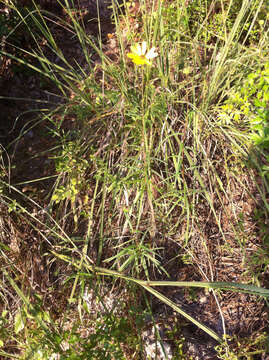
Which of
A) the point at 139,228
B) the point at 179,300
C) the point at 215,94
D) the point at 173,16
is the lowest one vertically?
the point at 179,300

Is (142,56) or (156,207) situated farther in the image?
(156,207)

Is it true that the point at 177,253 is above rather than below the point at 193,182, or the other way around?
below

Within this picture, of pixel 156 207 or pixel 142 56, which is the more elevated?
pixel 142 56

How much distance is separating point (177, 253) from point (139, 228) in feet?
0.83

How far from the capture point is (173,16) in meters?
1.87

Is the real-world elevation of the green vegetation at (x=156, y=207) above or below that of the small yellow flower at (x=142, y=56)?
below

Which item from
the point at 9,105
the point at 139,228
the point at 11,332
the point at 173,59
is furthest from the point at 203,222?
the point at 9,105

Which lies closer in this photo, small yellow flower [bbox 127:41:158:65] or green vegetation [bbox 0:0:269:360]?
small yellow flower [bbox 127:41:158:65]

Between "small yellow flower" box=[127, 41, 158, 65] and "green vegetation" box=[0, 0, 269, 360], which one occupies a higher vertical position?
"small yellow flower" box=[127, 41, 158, 65]

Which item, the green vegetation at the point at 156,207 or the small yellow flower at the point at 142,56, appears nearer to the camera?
the small yellow flower at the point at 142,56

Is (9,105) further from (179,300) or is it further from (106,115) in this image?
(179,300)

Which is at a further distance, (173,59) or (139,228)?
(173,59)

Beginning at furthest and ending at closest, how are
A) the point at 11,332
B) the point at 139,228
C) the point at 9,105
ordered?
the point at 9,105
the point at 139,228
the point at 11,332

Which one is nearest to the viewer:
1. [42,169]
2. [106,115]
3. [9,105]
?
[106,115]
